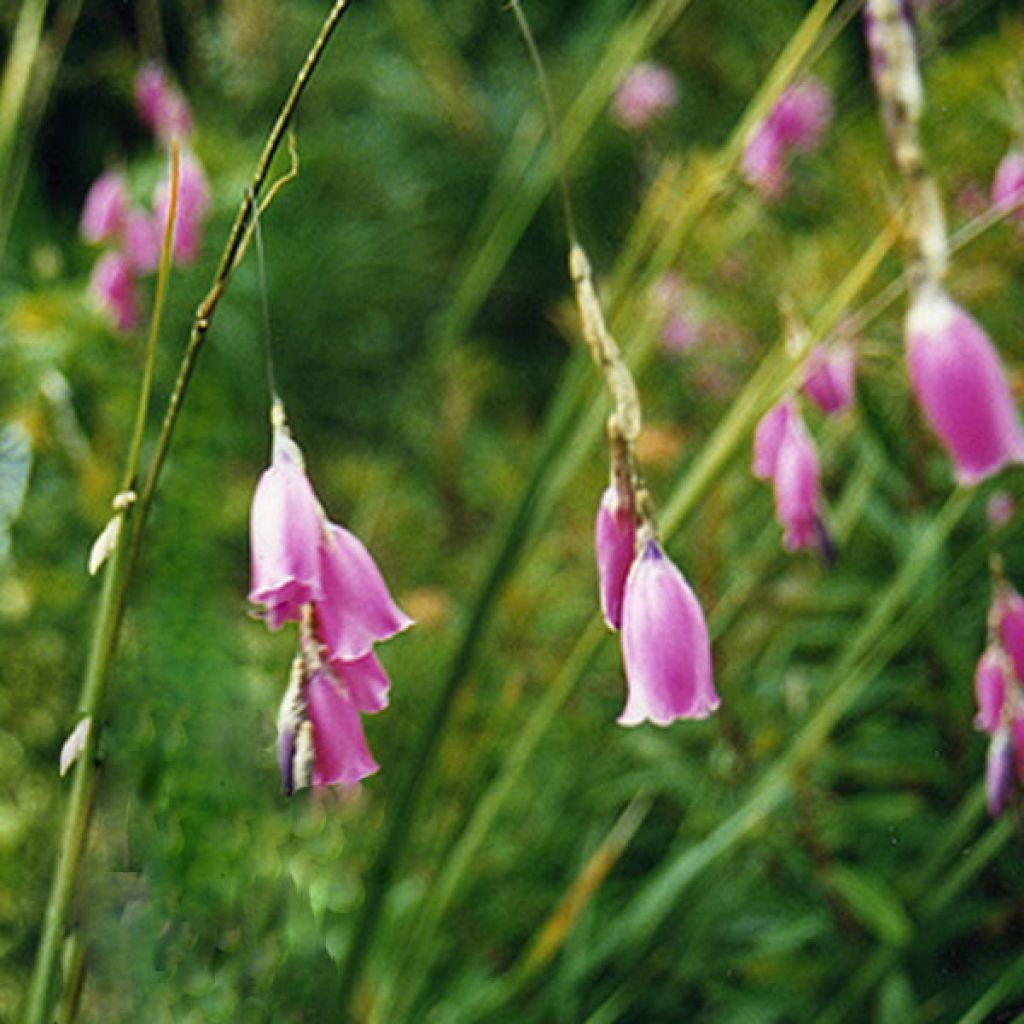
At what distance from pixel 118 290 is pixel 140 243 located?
0.31 ft

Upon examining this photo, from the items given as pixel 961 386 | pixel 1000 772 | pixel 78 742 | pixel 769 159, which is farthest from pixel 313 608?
pixel 769 159

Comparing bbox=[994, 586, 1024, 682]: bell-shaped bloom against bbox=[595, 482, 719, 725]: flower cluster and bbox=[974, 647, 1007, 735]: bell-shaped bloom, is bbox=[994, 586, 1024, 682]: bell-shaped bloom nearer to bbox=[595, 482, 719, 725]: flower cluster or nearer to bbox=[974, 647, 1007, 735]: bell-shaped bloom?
bbox=[974, 647, 1007, 735]: bell-shaped bloom

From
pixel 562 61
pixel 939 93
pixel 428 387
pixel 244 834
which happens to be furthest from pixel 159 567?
pixel 562 61

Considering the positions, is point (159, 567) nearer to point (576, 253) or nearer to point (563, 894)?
point (563, 894)

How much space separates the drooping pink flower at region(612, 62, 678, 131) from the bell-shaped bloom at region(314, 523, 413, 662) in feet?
7.09

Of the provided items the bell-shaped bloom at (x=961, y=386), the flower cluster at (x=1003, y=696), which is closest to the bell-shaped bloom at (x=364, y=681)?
the bell-shaped bloom at (x=961, y=386)

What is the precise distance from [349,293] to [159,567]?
2243 mm

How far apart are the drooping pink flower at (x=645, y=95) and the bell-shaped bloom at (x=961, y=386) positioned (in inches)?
88.8

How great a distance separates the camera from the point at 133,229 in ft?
5.15

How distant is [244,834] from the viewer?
974 millimetres

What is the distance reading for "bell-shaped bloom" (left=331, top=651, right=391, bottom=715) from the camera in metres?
0.66

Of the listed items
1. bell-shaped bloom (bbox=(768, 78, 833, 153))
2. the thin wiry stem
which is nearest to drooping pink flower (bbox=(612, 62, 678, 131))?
bell-shaped bloom (bbox=(768, 78, 833, 153))

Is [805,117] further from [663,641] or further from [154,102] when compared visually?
[663,641]

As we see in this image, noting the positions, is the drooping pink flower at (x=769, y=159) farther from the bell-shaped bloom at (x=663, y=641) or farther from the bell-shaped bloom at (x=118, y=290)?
the bell-shaped bloom at (x=663, y=641)
